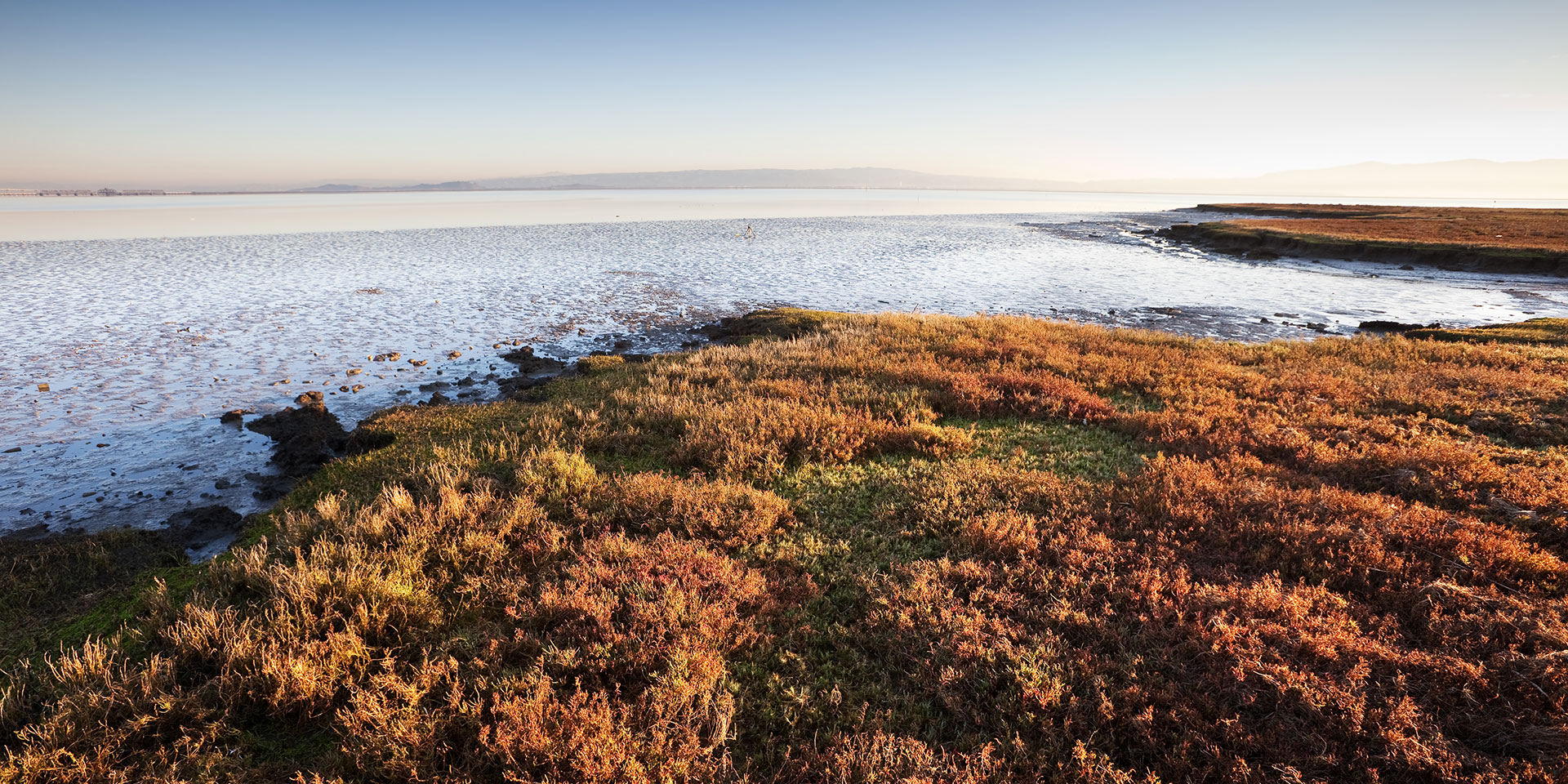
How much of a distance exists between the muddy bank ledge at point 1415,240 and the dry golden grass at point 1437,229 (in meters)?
0.06

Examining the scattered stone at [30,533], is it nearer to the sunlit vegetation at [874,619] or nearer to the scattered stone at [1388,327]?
the sunlit vegetation at [874,619]

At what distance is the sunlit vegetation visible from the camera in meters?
4.67

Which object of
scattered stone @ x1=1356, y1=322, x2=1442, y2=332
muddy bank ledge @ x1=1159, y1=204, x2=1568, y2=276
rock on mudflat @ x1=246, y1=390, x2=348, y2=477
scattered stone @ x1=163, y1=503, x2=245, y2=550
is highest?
muddy bank ledge @ x1=1159, y1=204, x2=1568, y2=276

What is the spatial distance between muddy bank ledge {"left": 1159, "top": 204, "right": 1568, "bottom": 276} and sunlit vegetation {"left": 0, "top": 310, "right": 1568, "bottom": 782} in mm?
49565

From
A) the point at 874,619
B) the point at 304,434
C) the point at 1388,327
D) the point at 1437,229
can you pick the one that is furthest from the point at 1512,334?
the point at 1437,229

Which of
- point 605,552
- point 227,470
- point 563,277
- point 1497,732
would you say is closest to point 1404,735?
point 1497,732

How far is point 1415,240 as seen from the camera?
5103 centimetres

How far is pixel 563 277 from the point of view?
3797 centimetres

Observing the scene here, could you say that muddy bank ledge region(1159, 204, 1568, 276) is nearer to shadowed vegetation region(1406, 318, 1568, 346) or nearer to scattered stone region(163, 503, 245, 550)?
shadowed vegetation region(1406, 318, 1568, 346)

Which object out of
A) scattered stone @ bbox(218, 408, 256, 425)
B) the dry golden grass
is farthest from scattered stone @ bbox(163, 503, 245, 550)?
the dry golden grass

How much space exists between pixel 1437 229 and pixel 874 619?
84.3 metres

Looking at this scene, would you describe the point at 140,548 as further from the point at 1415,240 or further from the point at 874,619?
the point at 1415,240

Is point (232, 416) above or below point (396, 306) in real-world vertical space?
below

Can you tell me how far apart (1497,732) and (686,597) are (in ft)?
20.6
